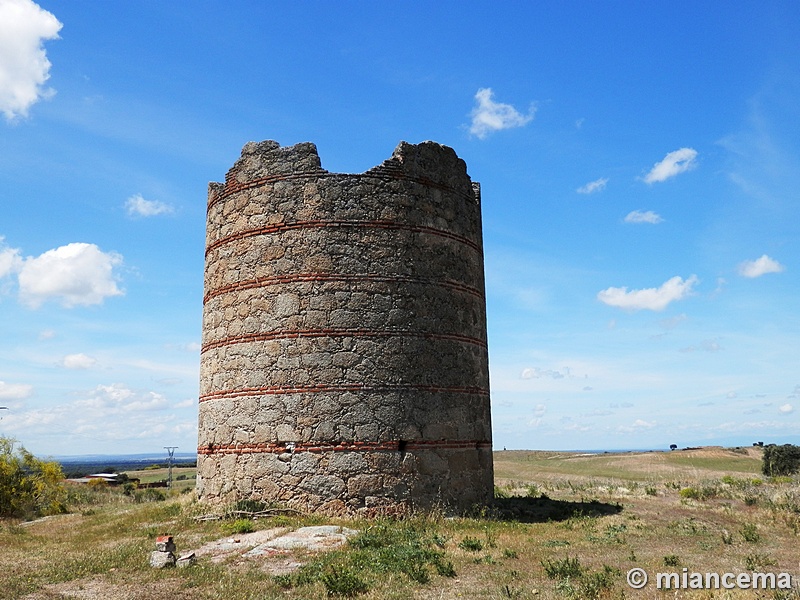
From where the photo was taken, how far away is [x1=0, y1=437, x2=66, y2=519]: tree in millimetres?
17656

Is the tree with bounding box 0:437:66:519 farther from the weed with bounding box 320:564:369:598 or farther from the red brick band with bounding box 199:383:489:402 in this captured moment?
the weed with bounding box 320:564:369:598

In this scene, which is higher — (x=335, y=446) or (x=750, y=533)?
(x=335, y=446)

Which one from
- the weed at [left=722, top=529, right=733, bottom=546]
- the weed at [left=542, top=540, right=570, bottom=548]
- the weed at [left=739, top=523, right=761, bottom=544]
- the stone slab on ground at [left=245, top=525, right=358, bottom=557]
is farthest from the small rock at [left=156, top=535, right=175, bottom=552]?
the weed at [left=739, top=523, right=761, bottom=544]

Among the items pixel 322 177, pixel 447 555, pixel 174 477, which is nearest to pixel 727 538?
pixel 447 555

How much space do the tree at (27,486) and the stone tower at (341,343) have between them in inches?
338

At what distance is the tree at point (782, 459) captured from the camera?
3528cm

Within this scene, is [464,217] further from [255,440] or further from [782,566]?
[782,566]

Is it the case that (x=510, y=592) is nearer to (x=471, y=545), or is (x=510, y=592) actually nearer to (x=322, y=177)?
(x=471, y=545)

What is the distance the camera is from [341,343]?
11719mm

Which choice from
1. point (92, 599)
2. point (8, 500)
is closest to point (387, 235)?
point (92, 599)

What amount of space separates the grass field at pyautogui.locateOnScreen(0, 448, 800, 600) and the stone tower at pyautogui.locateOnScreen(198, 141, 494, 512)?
84 centimetres

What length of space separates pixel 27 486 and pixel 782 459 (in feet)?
125

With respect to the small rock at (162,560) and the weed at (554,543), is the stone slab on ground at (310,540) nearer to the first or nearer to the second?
the small rock at (162,560)

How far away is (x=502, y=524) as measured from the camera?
11594mm
